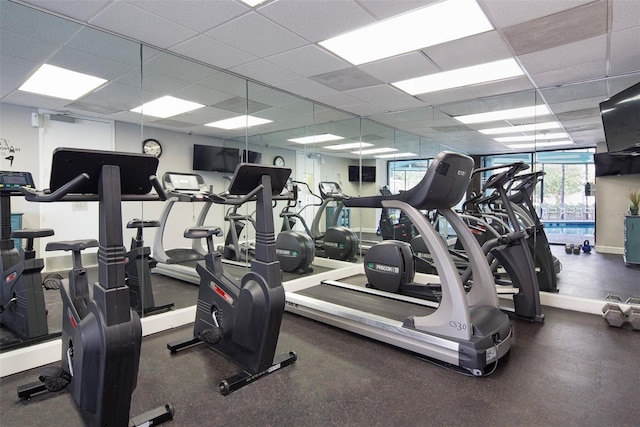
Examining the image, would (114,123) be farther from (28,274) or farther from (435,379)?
(435,379)

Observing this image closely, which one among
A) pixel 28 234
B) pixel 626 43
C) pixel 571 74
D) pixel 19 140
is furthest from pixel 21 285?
pixel 571 74

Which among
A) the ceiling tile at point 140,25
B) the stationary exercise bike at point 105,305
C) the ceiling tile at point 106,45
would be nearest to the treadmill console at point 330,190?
the ceiling tile at point 140,25

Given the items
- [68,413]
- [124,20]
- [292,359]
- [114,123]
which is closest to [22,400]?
[68,413]

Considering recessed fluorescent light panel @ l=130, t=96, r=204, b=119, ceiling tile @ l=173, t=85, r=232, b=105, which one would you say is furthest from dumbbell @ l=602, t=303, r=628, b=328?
recessed fluorescent light panel @ l=130, t=96, r=204, b=119

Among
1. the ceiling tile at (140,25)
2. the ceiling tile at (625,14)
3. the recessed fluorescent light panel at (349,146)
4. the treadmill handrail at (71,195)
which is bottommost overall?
the treadmill handrail at (71,195)

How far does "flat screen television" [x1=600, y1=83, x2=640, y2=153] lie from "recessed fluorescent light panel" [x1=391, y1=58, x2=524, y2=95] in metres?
0.98

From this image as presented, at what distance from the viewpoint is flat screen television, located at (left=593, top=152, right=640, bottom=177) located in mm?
4066

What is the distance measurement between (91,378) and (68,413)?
0.62 metres

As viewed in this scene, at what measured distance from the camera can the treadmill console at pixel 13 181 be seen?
2508mm

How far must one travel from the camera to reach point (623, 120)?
3504 millimetres

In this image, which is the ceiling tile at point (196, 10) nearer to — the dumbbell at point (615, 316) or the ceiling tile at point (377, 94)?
the ceiling tile at point (377, 94)

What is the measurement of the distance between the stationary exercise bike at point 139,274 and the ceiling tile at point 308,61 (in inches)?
87.5

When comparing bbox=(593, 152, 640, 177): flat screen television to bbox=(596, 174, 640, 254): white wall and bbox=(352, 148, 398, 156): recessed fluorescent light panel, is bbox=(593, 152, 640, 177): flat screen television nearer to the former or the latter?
bbox=(596, 174, 640, 254): white wall

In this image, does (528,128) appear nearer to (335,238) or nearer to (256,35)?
(335,238)
